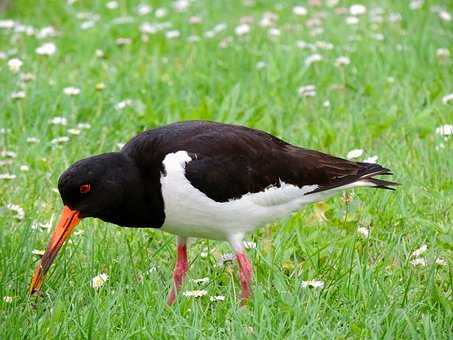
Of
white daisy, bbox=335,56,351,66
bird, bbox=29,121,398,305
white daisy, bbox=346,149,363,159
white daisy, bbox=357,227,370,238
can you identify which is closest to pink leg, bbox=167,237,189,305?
bird, bbox=29,121,398,305

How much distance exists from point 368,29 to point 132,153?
465 cm

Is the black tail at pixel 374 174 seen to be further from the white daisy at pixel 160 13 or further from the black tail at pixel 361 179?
the white daisy at pixel 160 13

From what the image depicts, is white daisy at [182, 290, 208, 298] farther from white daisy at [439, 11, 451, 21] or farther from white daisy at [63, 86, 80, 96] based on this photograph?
white daisy at [439, 11, 451, 21]

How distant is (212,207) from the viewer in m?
4.91

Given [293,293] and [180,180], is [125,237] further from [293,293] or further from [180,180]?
[293,293]

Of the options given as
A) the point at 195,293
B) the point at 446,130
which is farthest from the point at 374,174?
the point at 446,130

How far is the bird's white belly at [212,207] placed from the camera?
4.86 metres

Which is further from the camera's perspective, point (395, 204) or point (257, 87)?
point (257, 87)

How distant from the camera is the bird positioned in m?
4.89

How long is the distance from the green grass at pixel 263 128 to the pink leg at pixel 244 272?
0.24 ft

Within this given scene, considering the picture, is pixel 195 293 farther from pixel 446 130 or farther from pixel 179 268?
pixel 446 130

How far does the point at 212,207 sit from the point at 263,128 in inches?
95.7

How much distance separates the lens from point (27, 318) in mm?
4523

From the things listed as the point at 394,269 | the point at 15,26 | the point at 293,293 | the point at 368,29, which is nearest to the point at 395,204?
the point at 394,269
